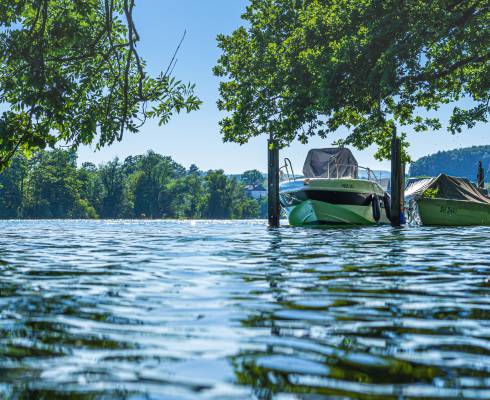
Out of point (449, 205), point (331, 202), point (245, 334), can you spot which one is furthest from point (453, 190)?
point (245, 334)

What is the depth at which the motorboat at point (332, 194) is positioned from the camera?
31828 mm

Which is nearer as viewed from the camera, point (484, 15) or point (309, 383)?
point (309, 383)

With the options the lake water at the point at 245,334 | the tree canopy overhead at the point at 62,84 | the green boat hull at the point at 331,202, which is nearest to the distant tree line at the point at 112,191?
the green boat hull at the point at 331,202

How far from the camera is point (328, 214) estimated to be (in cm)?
3216

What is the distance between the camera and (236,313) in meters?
5.90

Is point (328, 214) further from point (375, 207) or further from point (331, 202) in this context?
point (375, 207)

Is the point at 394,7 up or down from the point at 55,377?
up

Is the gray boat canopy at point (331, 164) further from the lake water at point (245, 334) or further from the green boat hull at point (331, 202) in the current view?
the lake water at point (245, 334)

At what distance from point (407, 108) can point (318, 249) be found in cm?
1420

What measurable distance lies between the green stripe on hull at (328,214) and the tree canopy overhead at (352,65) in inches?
124

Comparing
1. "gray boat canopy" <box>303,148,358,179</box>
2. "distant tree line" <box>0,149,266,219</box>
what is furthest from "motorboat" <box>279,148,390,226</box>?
"distant tree line" <box>0,149,266,219</box>

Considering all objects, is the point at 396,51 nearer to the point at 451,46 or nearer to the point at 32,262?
the point at 451,46

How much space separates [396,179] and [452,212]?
5435 mm

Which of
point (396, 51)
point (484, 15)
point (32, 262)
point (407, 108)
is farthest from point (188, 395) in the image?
point (407, 108)
